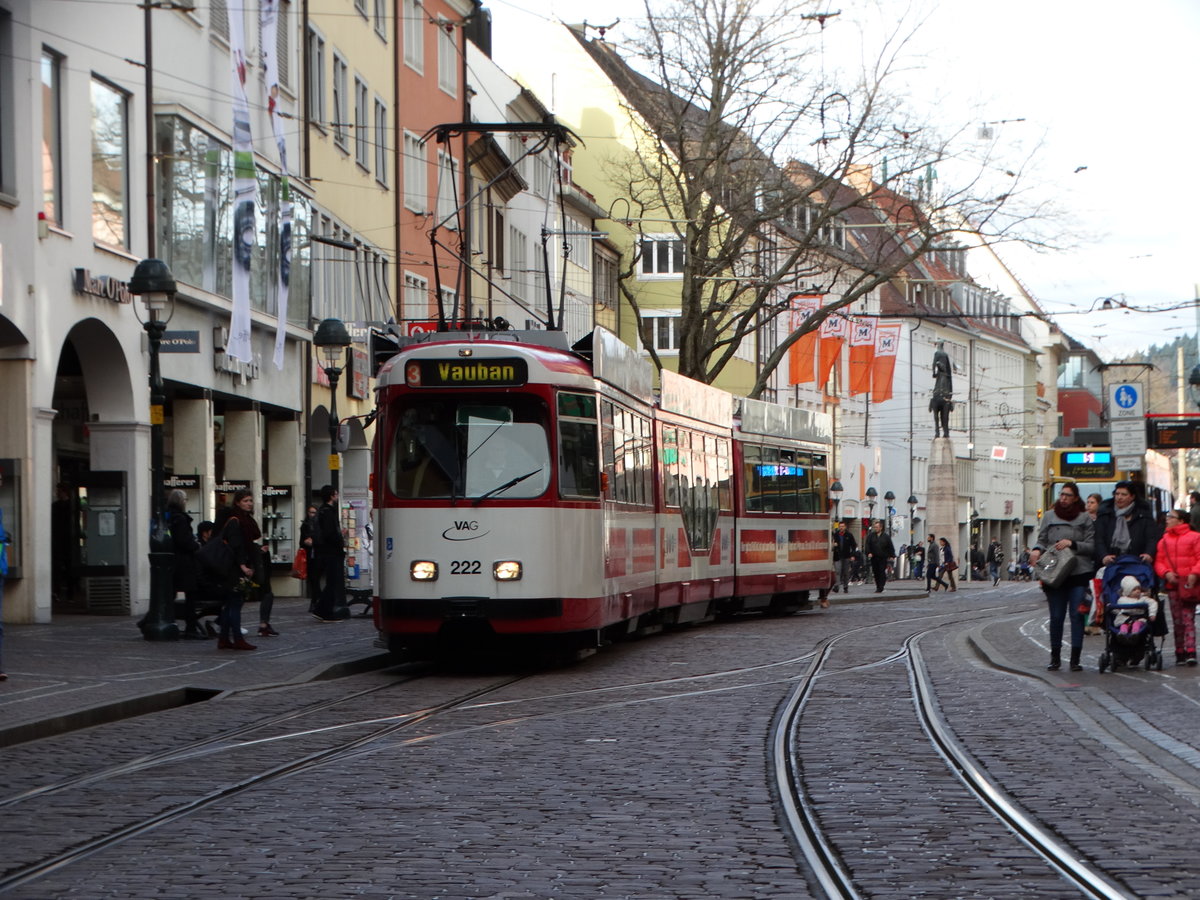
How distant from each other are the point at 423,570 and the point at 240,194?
42.3 ft

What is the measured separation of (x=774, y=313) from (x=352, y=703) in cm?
2748

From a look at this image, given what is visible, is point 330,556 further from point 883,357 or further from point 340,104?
point 883,357

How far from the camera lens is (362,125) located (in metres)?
42.0

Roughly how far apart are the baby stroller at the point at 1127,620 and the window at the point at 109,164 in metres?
14.3

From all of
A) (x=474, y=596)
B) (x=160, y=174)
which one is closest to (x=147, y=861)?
(x=474, y=596)

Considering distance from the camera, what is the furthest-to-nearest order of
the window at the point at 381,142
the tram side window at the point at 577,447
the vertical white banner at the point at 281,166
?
1. the window at the point at 381,142
2. the vertical white banner at the point at 281,166
3. the tram side window at the point at 577,447

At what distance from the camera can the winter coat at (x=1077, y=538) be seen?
18.1 meters

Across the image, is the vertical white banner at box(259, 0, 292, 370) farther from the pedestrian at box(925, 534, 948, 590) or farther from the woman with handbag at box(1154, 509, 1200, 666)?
the pedestrian at box(925, 534, 948, 590)

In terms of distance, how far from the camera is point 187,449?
3070cm

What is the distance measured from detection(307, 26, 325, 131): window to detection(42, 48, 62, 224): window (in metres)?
12.4

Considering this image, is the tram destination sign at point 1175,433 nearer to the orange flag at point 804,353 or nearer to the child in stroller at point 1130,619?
the orange flag at point 804,353

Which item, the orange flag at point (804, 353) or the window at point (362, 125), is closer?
the window at point (362, 125)

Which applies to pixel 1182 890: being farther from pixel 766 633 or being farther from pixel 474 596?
pixel 766 633

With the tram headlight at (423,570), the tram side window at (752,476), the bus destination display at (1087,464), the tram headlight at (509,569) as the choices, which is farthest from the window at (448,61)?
the tram headlight at (509,569)
